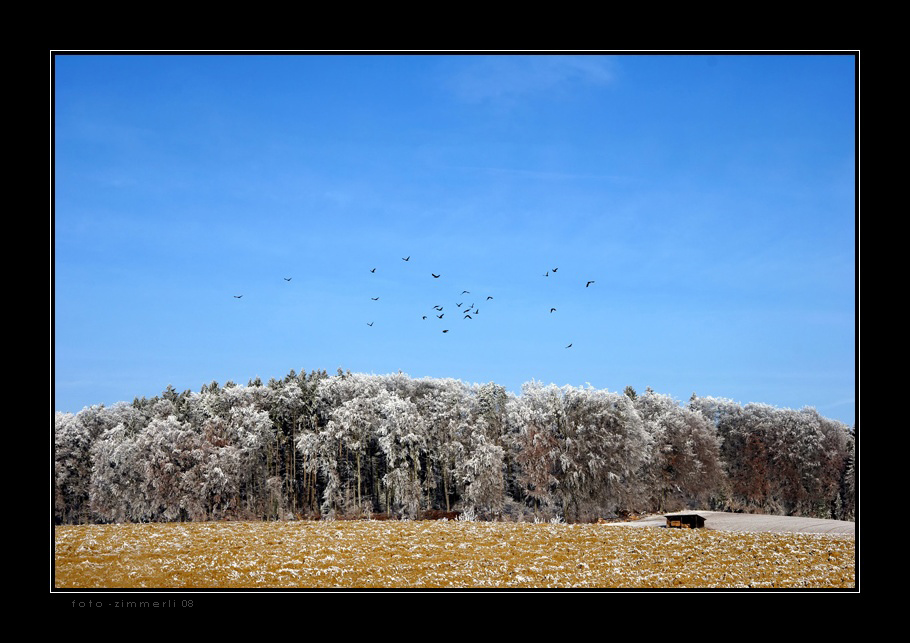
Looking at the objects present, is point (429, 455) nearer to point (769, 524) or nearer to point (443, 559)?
point (769, 524)

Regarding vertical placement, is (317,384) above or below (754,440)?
above

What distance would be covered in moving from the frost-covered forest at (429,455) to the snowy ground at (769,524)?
3.22m

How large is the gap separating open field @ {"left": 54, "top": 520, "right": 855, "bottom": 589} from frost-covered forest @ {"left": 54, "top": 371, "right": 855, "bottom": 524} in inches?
386

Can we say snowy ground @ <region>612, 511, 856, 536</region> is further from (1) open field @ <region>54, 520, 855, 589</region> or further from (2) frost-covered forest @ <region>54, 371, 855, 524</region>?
(2) frost-covered forest @ <region>54, 371, 855, 524</region>

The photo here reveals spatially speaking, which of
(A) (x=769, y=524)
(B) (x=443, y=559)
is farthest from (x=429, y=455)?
(B) (x=443, y=559)

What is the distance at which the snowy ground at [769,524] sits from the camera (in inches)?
929

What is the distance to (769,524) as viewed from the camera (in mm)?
25766

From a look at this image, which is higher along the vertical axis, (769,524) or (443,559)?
(443,559)

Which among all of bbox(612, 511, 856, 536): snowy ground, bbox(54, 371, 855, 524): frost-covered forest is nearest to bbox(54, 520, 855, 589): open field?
bbox(612, 511, 856, 536): snowy ground

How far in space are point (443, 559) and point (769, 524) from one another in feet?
45.5
